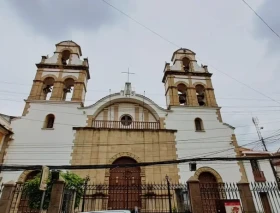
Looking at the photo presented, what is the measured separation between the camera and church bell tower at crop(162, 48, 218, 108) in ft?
56.6

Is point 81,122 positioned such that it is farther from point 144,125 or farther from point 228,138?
point 228,138

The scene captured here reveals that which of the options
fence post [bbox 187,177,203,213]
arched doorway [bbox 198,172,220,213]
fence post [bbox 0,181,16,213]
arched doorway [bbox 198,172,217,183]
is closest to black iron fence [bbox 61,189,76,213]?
fence post [bbox 0,181,16,213]

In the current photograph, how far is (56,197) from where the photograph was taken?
303 inches

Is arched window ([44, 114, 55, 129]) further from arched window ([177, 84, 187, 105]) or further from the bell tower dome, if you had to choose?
arched window ([177, 84, 187, 105])

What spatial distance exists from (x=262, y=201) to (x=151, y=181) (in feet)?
23.5

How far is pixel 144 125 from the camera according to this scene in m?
15.4

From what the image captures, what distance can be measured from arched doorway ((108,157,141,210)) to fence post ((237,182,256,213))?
17.8 feet

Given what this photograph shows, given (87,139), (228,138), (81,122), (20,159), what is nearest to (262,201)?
(228,138)

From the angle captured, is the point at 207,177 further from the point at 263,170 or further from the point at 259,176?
the point at 263,170

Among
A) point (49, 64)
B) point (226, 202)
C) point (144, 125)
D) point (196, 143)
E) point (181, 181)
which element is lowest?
point (226, 202)

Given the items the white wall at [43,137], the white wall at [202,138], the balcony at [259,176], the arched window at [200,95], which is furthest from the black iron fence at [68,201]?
the arched window at [200,95]

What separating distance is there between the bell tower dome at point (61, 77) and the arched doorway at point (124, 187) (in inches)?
244

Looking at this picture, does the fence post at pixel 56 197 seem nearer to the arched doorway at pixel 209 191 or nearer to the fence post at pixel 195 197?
the fence post at pixel 195 197

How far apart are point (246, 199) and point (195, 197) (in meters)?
2.10
